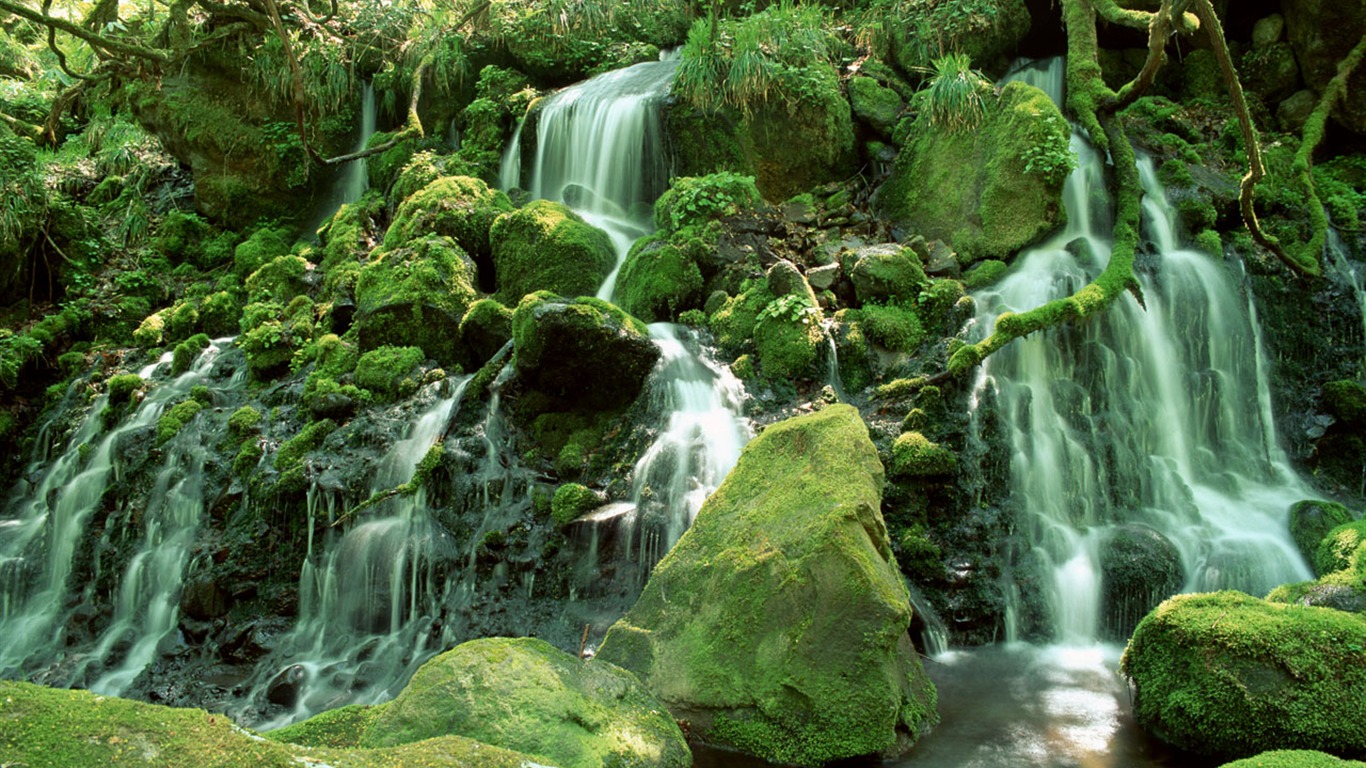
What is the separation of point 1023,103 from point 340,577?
902cm

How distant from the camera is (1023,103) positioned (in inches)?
405

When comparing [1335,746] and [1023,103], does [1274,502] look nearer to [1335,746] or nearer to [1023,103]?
[1335,746]

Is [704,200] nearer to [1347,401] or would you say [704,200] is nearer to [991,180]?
[991,180]

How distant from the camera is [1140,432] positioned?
835 centimetres

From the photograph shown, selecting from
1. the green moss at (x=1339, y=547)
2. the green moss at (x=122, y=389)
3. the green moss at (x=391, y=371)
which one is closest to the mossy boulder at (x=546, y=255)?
the green moss at (x=391, y=371)

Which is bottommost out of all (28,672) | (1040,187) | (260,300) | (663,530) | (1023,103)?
(28,672)

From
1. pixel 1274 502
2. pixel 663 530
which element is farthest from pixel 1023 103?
pixel 663 530

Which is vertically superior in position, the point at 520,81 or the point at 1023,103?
the point at 520,81

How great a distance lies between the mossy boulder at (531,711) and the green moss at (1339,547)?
16.9 feet

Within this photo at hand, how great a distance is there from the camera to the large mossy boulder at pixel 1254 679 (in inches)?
173

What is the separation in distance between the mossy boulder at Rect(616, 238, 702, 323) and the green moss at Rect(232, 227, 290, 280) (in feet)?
21.1

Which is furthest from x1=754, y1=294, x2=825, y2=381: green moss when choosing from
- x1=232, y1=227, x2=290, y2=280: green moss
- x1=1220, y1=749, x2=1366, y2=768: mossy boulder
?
x1=232, y1=227, x2=290, y2=280: green moss

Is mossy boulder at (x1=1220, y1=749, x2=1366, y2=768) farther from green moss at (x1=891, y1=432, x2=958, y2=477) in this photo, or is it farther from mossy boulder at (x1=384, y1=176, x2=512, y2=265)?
mossy boulder at (x1=384, y1=176, x2=512, y2=265)

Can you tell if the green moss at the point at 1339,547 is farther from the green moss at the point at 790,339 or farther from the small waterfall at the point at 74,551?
the small waterfall at the point at 74,551
